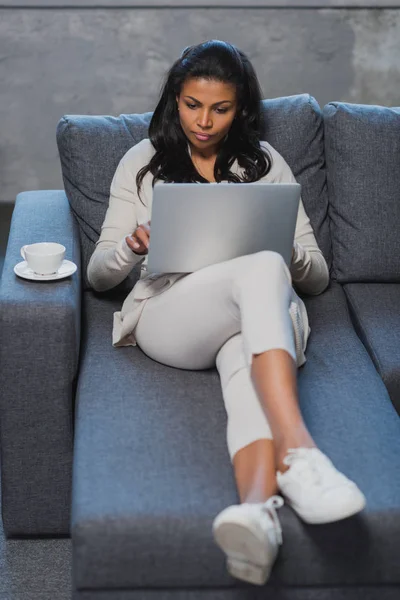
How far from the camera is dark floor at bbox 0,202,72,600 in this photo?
5.98ft

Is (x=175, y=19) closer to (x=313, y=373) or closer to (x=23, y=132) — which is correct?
(x=23, y=132)

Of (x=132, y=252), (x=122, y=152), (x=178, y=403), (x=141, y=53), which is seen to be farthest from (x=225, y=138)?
(x=141, y=53)

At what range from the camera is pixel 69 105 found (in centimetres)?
406

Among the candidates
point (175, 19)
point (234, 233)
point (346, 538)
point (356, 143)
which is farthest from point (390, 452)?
point (175, 19)

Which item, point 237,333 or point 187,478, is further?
point 237,333

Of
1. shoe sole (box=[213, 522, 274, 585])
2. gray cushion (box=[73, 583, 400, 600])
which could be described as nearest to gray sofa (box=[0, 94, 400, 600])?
gray cushion (box=[73, 583, 400, 600])

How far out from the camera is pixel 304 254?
6.70 ft

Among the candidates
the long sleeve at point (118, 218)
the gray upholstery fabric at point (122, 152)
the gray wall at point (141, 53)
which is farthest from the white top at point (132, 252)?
the gray wall at point (141, 53)

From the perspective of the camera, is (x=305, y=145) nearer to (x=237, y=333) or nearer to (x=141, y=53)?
(x=237, y=333)

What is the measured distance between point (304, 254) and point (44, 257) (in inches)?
22.7

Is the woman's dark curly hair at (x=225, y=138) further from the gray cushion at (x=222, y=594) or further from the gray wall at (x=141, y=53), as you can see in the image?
the gray wall at (x=141, y=53)

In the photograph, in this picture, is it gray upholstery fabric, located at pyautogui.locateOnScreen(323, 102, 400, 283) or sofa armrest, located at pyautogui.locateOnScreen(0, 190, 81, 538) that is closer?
sofa armrest, located at pyautogui.locateOnScreen(0, 190, 81, 538)

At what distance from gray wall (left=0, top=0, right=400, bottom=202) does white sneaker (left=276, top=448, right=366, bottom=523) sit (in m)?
2.82

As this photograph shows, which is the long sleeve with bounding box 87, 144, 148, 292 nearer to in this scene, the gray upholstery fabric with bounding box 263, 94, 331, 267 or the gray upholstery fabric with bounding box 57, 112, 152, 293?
the gray upholstery fabric with bounding box 57, 112, 152, 293
